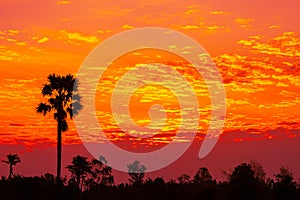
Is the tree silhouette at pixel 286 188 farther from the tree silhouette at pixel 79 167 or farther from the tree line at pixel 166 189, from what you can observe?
the tree silhouette at pixel 79 167

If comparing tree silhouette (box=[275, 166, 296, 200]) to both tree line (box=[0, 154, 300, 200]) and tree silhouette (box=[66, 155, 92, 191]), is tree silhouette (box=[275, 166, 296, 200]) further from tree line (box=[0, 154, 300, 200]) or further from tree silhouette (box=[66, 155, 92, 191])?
tree silhouette (box=[66, 155, 92, 191])

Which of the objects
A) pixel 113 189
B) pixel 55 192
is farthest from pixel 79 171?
pixel 55 192

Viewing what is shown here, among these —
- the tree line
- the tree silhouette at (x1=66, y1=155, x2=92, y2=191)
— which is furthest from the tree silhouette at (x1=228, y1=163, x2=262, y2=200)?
the tree silhouette at (x1=66, y1=155, x2=92, y2=191)

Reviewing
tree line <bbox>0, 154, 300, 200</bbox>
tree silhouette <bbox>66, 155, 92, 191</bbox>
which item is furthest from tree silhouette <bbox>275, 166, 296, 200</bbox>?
tree silhouette <bbox>66, 155, 92, 191</bbox>

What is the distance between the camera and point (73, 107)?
65875 mm

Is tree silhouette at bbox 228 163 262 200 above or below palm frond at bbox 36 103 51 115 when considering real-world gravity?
below

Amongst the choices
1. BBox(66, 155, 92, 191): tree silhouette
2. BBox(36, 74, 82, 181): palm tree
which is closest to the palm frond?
BBox(36, 74, 82, 181): palm tree

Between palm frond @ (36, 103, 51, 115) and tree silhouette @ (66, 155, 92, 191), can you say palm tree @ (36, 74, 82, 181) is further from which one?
tree silhouette @ (66, 155, 92, 191)

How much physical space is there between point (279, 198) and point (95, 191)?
19.9 m

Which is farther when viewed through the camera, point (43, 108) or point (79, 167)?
point (79, 167)

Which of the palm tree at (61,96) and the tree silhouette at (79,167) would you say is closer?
the palm tree at (61,96)

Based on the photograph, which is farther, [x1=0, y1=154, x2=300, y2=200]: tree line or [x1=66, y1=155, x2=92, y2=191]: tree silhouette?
[x1=66, y1=155, x2=92, y2=191]: tree silhouette

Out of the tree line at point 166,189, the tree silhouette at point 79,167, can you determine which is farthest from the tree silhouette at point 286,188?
the tree silhouette at point 79,167

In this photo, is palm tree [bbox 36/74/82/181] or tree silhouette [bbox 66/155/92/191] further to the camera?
tree silhouette [bbox 66/155/92/191]
